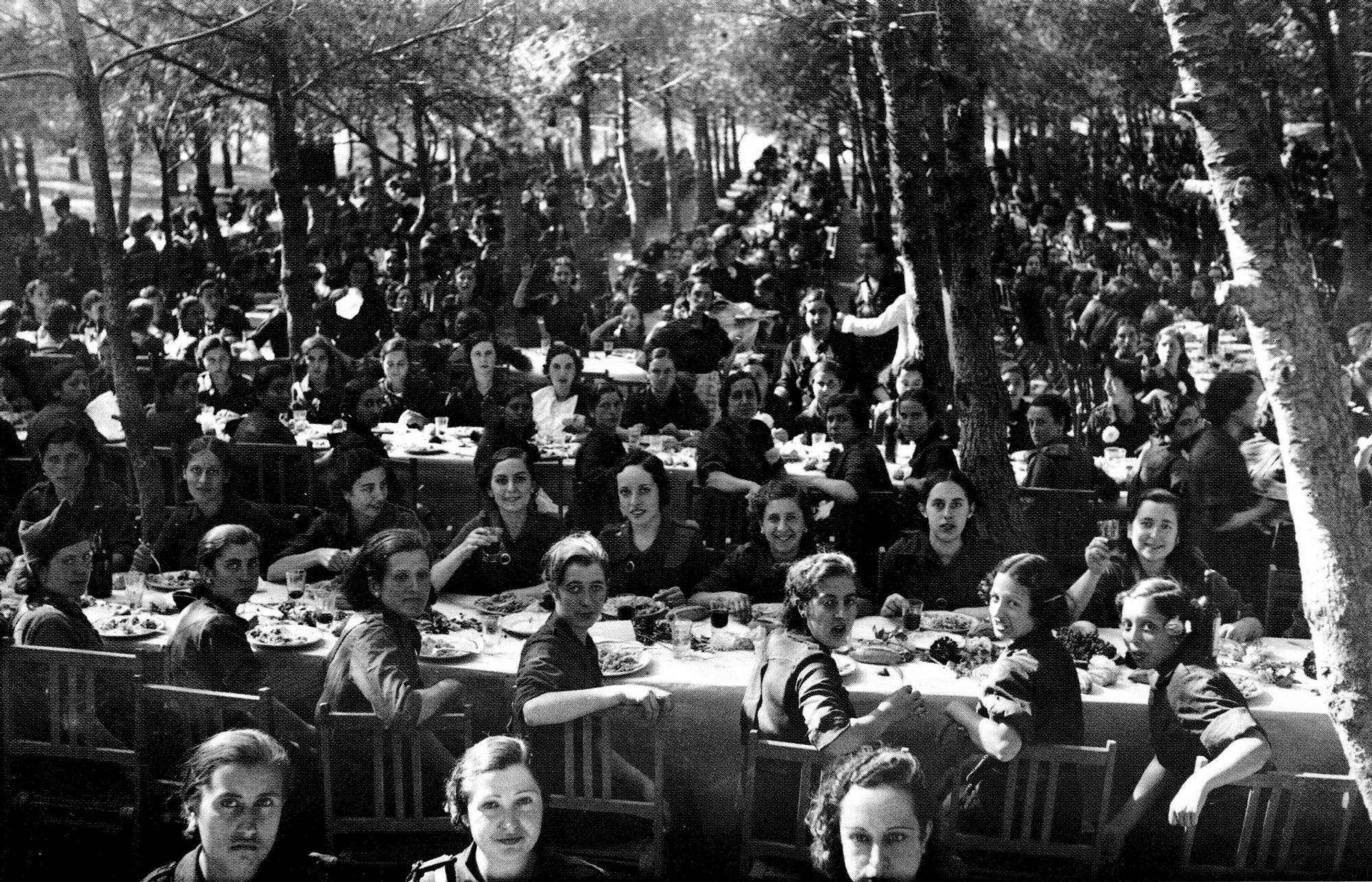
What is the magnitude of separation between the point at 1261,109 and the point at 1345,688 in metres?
1.63

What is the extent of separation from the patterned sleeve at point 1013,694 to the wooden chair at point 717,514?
9.45ft

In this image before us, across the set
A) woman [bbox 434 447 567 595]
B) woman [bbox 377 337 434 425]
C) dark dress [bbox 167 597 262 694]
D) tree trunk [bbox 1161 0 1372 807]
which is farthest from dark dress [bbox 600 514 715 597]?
woman [bbox 377 337 434 425]

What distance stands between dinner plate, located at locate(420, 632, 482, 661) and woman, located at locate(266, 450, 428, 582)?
35.1 inches

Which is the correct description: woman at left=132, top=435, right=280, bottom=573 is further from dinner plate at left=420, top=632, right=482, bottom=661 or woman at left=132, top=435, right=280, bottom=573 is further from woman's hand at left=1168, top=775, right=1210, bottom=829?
woman's hand at left=1168, top=775, right=1210, bottom=829

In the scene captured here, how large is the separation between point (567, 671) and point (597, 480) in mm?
2906

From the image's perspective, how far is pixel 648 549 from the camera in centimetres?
626

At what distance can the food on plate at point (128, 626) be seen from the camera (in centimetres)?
554

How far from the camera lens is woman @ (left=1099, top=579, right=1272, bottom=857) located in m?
4.20

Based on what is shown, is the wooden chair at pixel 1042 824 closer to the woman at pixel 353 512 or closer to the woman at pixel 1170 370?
the woman at pixel 353 512

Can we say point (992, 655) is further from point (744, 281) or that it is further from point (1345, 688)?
point (744, 281)

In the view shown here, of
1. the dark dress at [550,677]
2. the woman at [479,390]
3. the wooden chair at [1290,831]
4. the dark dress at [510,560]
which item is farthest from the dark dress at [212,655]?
the woman at [479,390]

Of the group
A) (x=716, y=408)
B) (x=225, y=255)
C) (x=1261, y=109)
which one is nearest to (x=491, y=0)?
(x=716, y=408)

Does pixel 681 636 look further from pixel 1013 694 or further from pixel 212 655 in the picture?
pixel 212 655

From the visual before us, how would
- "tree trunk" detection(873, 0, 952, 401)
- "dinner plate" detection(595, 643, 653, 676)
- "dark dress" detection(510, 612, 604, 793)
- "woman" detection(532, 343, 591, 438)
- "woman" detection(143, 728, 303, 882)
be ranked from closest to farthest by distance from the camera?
"woman" detection(143, 728, 303, 882)
"dark dress" detection(510, 612, 604, 793)
"dinner plate" detection(595, 643, 653, 676)
"tree trunk" detection(873, 0, 952, 401)
"woman" detection(532, 343, 591, 438)
